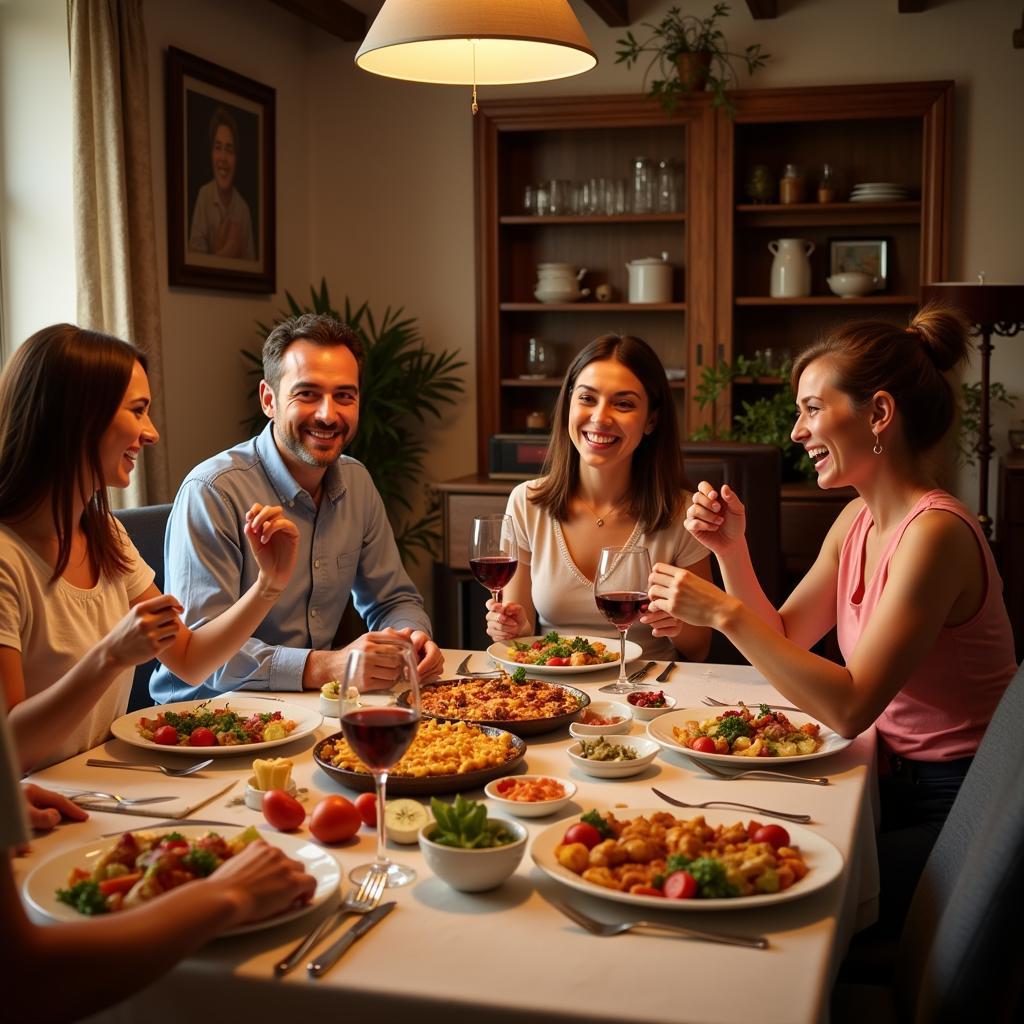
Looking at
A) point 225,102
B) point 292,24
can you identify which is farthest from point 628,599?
point 292,24

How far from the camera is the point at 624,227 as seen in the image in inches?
212

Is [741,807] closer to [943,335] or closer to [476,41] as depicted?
[943,335]

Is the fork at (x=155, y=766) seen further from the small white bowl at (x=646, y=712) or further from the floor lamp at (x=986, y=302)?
the floor lamp at (x=986, y=302)

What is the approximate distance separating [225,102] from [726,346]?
2186 mm

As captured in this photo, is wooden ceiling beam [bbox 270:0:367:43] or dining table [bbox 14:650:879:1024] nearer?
dining table [bbox 14:650:879:1024]

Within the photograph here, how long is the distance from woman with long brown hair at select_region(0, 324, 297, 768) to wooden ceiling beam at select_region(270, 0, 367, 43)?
3.15 m

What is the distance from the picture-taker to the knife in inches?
42.5

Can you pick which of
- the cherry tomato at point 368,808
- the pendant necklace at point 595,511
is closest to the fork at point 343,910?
the cherry tomato at point 368,808

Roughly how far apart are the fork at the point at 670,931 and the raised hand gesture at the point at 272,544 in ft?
3.01

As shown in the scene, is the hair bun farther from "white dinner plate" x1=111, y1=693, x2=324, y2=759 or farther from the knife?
the knife

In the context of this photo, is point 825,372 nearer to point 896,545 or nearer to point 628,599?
point 896,545

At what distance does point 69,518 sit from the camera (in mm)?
1838

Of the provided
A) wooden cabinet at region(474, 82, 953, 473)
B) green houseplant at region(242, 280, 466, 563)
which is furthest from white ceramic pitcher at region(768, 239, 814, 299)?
green houseplant at region(242, 280, 466, 563)

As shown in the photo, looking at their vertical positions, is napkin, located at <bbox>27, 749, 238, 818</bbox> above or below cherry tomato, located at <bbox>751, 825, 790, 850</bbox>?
below
